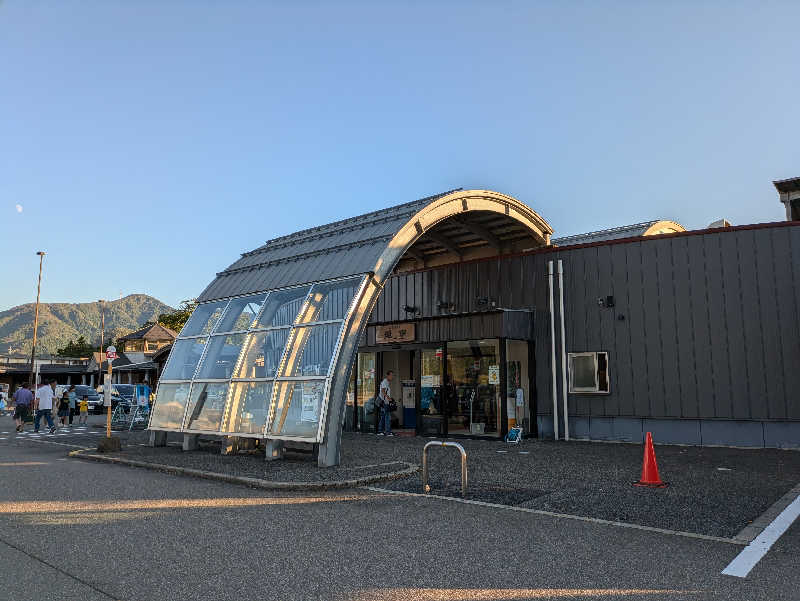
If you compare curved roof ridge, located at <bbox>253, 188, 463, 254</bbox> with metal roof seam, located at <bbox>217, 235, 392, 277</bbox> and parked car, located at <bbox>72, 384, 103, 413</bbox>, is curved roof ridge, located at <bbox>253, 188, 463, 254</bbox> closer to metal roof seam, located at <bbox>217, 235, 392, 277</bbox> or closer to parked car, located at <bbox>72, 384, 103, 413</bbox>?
metal roof seam, located at <bbox>217, 235, 392, 277</bbox>

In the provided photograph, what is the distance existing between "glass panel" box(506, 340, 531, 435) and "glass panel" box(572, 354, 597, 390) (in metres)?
1.35

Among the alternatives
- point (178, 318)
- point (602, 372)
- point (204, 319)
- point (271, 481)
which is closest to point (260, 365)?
point (204, 319)

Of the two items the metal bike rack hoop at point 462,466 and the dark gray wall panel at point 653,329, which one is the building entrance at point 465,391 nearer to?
the dark gray wall panel at point 653,329

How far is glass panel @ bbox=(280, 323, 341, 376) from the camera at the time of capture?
37.6 ft

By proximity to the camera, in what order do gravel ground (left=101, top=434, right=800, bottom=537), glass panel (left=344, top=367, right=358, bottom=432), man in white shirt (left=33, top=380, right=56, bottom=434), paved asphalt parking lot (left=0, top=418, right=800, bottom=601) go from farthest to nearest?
man in white shirt (left=33, top=380, right=56, bottom=434) → glass panel (left=344, top=367, right=358, bottom=432) → gravel ground (left=101, top=434, right=800, bottom=537) → paved asphalt parking lot (left=0, top=418, right=800, bottom=601)

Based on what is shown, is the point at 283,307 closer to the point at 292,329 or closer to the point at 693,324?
the point at 292,329

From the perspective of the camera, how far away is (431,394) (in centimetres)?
1766

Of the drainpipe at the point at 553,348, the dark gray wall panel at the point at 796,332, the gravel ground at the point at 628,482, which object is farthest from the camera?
the drainpipe at the point at 553,348

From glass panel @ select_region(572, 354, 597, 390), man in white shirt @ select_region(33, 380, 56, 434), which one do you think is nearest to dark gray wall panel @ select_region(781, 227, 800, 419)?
glass panel @ select_region(572, 354, 597, 390)

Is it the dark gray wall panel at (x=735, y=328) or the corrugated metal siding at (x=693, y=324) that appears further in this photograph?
the dark gray wall panel at (x=735, y=328)

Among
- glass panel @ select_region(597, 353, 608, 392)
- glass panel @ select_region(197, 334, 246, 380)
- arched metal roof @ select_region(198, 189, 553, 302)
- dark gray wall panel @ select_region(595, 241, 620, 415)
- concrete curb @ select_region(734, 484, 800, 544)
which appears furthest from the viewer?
glass panel @ select_region(597, 353, 608, 392)

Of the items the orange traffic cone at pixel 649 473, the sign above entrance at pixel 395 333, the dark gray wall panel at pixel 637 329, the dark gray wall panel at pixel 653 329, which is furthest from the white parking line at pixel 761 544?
the sign above entrance at pixel 395 333

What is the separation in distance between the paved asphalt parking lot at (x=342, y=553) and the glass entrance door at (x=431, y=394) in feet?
29.7

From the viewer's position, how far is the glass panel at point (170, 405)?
13773 millimetres
